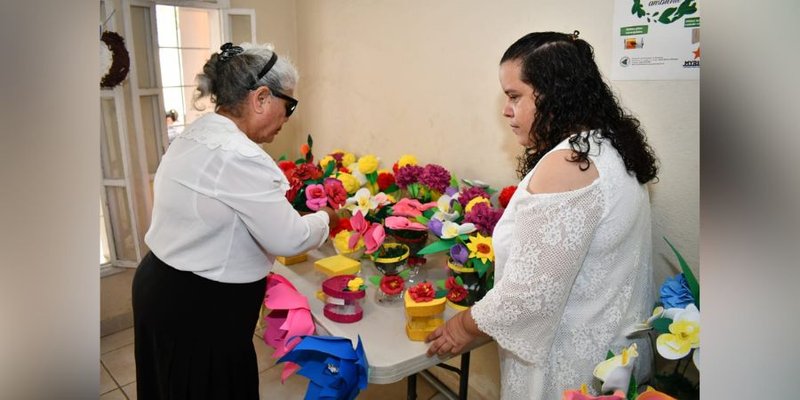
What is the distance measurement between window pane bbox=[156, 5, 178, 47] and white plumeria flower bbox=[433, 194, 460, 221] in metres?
2.18

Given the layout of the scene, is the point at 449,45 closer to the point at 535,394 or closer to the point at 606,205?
the point at 606,205

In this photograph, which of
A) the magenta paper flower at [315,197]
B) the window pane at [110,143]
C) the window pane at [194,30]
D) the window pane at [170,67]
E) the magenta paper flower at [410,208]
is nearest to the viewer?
the magenta paper flower at [410,208]

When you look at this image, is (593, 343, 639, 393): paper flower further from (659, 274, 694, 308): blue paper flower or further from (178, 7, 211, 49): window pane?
(178, 7, 211, 49): window pane

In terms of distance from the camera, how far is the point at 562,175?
1.02 meters

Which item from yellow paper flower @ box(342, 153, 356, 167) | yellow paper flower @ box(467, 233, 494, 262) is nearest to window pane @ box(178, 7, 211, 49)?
yellow paper flower @ box(342, 153, 356, 167)

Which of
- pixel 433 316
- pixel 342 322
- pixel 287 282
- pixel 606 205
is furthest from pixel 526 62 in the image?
pixel 287 282

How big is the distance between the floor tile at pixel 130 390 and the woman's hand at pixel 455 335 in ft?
6.11

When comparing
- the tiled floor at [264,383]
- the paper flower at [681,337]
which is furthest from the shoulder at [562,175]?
the tiled floor at [264,383]

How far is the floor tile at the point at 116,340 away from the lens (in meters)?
2.82

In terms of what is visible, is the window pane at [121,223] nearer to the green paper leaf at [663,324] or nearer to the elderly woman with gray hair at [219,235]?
the elderly woman with gray hair at [219,235]

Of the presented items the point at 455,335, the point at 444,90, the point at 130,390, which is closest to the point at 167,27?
the point at 444,90

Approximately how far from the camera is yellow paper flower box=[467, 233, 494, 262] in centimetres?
144

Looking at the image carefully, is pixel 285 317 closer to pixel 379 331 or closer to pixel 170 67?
pixel 379 331

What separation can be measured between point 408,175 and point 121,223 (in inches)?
73.1
